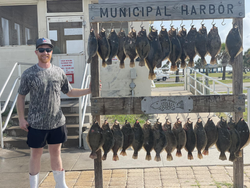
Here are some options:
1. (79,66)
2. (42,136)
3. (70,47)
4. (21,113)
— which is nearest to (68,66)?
(79,66)

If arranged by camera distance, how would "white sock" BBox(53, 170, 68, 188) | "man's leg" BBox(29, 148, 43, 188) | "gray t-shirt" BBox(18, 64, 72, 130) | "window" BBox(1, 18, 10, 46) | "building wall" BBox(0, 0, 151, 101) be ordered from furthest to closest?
"window" BBox(1, 18, 10, 46) → "building wall" BBox(0, 0, 151, 101) → "white sock" BBox(53, 170, 68, 188) → "man's leg" BBox(29, 148, 43, 188) → "gray t-shirt" BBox(18, 64, 72, 130)

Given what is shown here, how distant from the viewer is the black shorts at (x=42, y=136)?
3.03 meters

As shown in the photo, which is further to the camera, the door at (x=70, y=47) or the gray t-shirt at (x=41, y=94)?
the door at (x=70, y=47)

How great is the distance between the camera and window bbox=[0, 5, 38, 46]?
7.78 m

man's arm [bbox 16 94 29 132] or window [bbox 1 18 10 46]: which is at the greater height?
window [bbox 1 18 10 46]

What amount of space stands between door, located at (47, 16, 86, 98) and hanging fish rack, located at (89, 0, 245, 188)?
15.4ft

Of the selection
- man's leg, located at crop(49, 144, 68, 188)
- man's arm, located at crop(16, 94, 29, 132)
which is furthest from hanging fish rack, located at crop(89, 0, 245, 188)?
man's arm, located at crop(16, 94, 29, 132)

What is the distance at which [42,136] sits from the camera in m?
3.05

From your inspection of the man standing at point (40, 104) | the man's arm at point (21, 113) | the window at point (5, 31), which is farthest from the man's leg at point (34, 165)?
the window at point (5, 31)

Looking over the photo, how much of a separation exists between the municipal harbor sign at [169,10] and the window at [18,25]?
5385 mm

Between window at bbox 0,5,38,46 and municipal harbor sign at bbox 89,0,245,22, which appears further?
window at bbox 0,5,38,46

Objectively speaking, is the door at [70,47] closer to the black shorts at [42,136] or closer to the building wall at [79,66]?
A: the building wall at [79,66]

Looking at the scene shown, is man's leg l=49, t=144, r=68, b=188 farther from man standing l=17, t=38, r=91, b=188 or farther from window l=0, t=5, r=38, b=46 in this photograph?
window l=0, t=5, r=38, b=46

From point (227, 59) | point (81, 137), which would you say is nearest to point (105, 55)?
point (227, 59)
